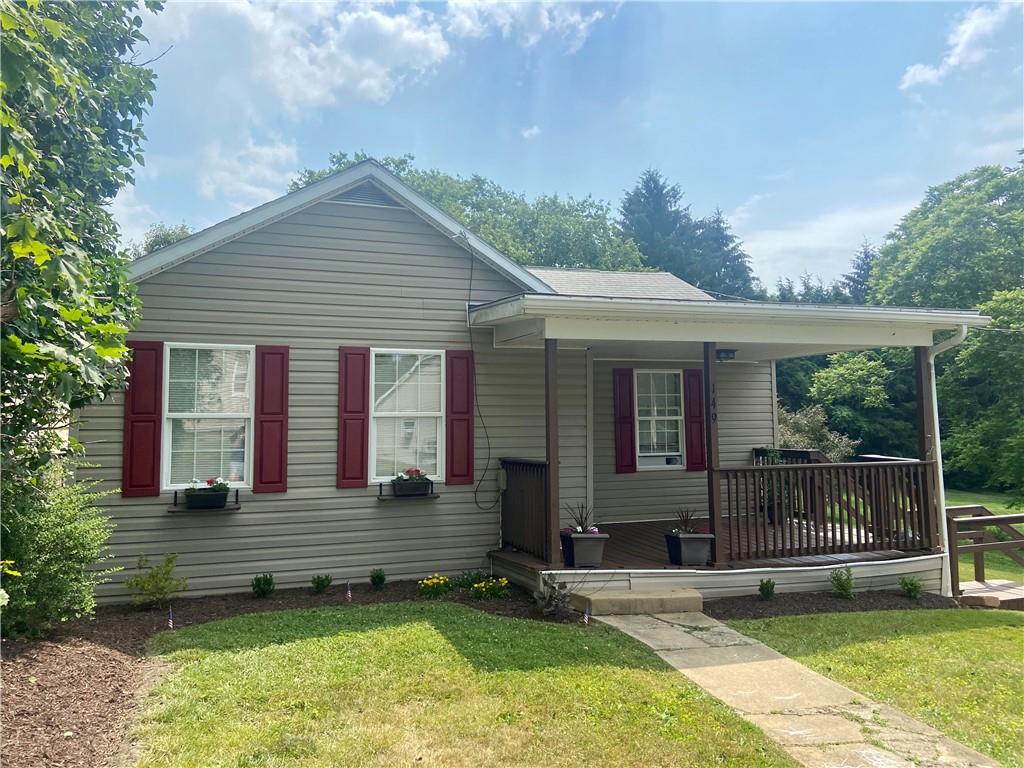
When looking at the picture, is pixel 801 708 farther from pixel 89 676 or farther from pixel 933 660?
pixel 89 676

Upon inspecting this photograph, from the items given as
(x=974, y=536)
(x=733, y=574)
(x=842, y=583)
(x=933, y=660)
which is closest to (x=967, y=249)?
(x=974, y=536)

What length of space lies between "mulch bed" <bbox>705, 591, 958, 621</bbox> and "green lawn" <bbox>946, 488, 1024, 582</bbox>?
9.16 feet

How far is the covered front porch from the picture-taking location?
6.06m

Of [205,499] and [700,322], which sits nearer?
[205,499]

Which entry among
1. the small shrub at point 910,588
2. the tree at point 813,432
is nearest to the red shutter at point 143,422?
the small shrub at point 910,588

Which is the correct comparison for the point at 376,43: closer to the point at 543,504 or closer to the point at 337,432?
the point at 337,432

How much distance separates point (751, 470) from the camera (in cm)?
635

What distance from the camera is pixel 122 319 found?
16.2 ft

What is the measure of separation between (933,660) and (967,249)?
67.7ft

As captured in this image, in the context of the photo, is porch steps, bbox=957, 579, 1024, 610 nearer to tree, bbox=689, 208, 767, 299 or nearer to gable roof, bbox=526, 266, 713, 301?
gable roof, bbox=526, 266, 713, 301

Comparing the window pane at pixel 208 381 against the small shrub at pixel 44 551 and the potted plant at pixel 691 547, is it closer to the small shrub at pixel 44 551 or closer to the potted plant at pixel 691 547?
the small shrub at pixel 44 551

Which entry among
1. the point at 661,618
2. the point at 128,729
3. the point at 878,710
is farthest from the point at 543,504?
the point at 128,729

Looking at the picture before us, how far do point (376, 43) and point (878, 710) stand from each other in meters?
10.6

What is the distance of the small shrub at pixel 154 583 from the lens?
5.68m
